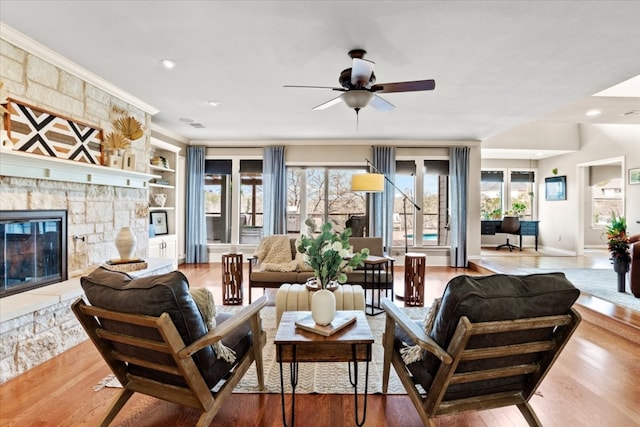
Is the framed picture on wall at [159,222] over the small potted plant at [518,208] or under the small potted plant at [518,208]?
under

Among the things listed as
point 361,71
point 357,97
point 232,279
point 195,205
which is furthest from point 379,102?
point 195,205

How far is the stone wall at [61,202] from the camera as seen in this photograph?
2494 millimetres

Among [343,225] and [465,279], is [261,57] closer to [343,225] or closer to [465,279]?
[465,279]

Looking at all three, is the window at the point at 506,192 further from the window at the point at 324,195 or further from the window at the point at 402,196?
the window at the point at 324,195

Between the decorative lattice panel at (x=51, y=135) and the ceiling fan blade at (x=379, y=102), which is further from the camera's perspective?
the ceiling fan blade at (x=379, y=102)

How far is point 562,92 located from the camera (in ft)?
12.4

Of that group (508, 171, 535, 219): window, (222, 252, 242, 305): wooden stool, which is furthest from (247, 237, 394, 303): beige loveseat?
(508, 171, 535, 219): window

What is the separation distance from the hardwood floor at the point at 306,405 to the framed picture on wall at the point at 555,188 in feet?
22.2

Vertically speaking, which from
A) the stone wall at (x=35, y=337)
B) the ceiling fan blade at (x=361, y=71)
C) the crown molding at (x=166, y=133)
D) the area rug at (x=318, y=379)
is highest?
the crown molding at (x=166, y=133)

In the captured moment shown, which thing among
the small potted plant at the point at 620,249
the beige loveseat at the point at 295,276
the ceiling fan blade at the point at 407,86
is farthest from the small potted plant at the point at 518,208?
the ceiling fan blade at the point at 407,86

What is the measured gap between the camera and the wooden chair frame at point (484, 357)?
1.43 m

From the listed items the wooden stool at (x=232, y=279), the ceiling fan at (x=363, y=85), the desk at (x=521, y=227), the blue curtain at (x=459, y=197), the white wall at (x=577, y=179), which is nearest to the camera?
the ceiling fan at (x=363, y=85)

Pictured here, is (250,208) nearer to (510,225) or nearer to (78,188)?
(78,188)

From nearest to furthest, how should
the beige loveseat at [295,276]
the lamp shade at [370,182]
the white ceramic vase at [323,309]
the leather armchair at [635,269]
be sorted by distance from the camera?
the white ceramic vase at [323,309] → the leather armchair at [635,269] → the beige loveseat at [295,276] → the lamp shade at [370,182]
